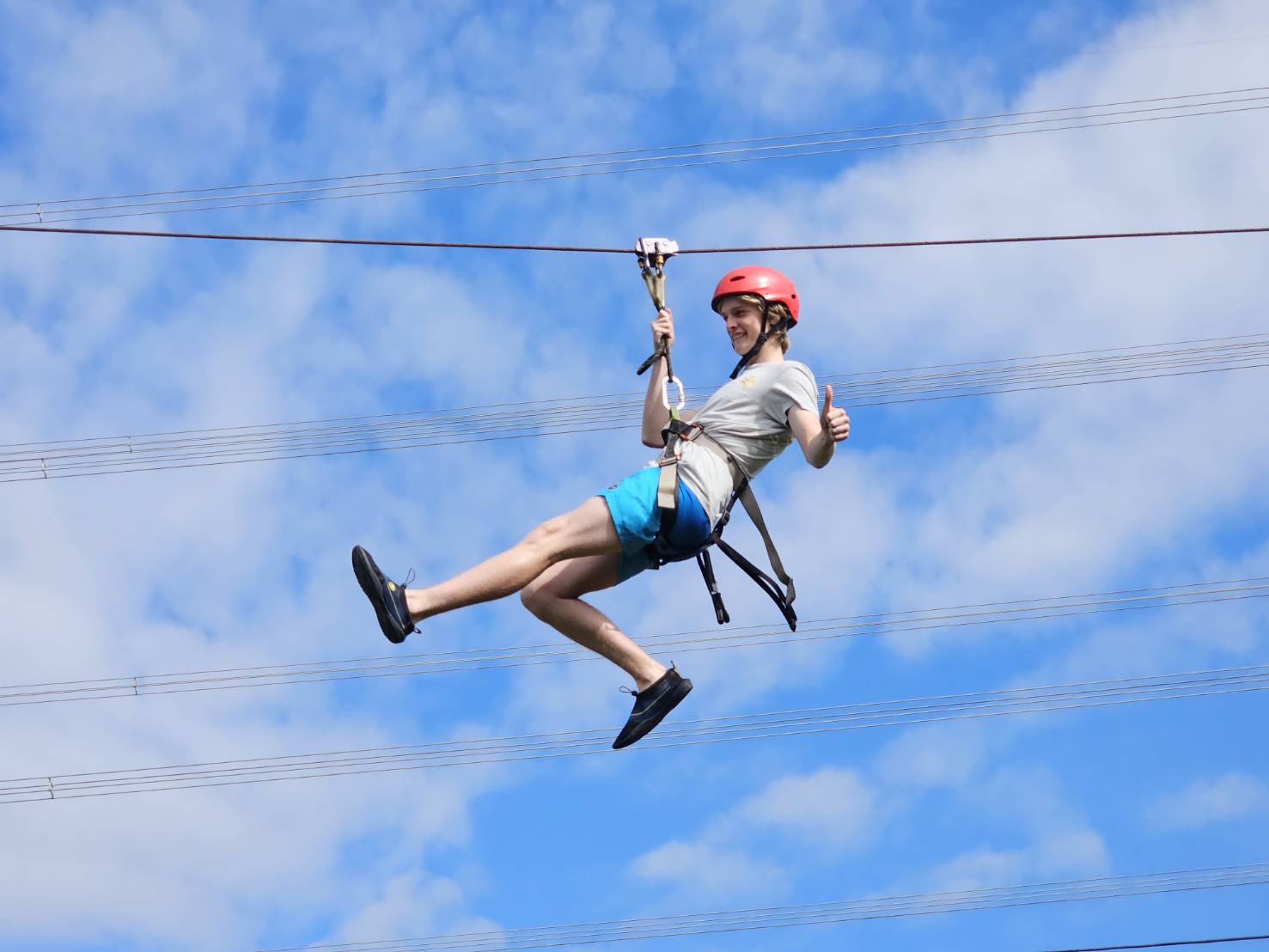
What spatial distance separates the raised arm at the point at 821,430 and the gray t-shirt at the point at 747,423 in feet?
0.29

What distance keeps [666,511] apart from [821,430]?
2.27ft

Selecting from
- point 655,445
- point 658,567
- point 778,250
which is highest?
Answer: point 778,250

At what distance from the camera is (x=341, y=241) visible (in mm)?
8625

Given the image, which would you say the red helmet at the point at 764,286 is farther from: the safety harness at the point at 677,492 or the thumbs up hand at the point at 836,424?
the thumbs up hand at the point at 836,424

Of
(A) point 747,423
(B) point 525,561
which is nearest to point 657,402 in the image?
(A) point 747,423

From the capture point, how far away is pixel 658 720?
743 cm

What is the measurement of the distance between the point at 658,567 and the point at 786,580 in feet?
2.00

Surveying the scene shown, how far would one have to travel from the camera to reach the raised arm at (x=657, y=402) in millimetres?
7590

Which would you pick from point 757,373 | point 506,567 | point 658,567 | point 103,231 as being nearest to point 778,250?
point 757,373

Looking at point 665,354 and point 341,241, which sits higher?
point 341,241

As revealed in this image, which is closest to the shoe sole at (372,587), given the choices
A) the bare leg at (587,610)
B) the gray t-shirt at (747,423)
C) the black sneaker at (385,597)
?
the black sneaker at (385,597)

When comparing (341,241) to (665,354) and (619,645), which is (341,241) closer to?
(665,354)

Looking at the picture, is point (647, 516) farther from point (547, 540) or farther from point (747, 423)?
point (747, 423)

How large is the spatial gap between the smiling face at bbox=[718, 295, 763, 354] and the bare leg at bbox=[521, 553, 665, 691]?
113cm
